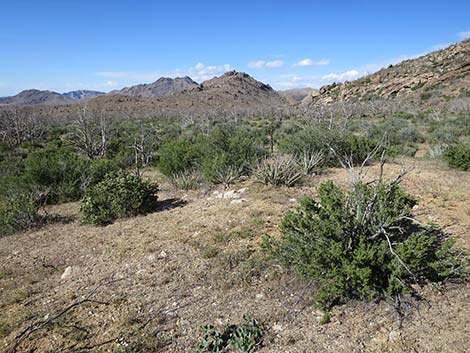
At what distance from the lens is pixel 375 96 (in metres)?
45.1

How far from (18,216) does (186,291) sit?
5.08m

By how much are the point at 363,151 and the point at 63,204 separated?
8821mm

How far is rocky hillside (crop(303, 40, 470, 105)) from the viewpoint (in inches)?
1483

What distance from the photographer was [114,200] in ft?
25.3

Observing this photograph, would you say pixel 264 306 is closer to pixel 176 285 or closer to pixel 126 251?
pixel 176 285

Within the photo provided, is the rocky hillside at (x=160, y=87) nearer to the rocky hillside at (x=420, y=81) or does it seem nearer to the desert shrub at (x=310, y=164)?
the rocky hillside at (x=420, y=81)

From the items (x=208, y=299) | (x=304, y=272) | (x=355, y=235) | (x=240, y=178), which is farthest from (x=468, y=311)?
(x=240, y=178)

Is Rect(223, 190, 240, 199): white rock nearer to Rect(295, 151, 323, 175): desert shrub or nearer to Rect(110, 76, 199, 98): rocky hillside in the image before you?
Rect(295, 151, 323, 175): desert shrub

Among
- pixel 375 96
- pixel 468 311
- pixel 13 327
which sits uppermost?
pixel 375 96

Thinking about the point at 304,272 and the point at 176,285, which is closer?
the point at 304,272

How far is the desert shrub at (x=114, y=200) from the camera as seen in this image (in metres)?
7.62

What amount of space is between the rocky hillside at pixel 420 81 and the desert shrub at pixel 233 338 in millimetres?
37159

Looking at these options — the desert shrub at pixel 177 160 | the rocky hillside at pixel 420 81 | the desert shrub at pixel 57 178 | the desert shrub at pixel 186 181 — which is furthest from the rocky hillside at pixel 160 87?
the desert shrub at pixel 186 181

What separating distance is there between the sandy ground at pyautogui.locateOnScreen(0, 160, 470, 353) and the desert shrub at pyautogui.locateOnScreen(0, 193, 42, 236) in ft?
1.03
